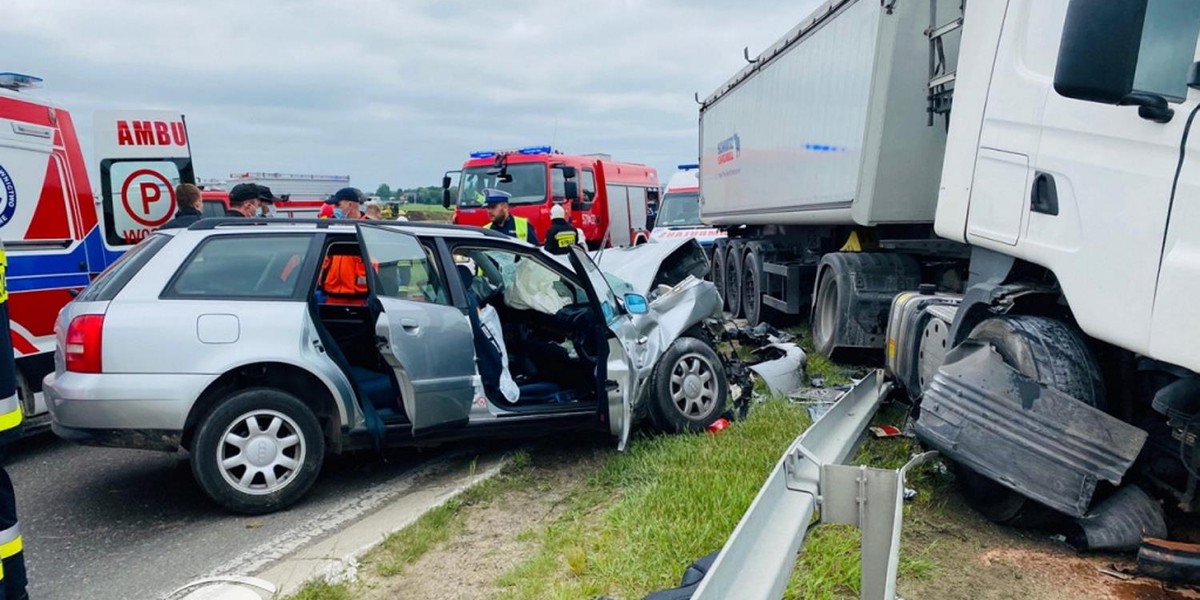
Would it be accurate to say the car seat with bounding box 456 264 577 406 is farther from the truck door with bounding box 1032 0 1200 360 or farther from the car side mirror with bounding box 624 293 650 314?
the truck door with bounding box 1032 0 1200 360

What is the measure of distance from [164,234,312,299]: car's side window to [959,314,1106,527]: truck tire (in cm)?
363

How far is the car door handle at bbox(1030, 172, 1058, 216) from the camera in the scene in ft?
11.4

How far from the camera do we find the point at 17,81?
5.89 metres

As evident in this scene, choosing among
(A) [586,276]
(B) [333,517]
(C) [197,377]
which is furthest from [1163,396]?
(C) [197,377]

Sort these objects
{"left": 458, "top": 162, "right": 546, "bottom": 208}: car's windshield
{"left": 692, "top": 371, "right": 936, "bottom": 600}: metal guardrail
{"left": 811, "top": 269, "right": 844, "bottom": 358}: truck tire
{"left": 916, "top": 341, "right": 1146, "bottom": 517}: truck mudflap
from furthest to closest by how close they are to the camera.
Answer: {"left": 458, "top": 162, "right": 546, "bottom": 208}: car's windshield < {"left": 811, "top": 269, "right": 844, "bottom": 358}: truck tire < {"left": 916, "top": 341, "right": 1146, "bottom": 517}: truck mudflap < {"left": 692, "top": 371, "right": 936, "bottom": 600}: metal guardrail

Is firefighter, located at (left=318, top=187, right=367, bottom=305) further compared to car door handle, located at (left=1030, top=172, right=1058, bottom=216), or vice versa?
firefighter, located at (left=318, top=187, right=367, bottom=305)

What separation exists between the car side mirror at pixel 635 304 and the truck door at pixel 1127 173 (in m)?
2.58

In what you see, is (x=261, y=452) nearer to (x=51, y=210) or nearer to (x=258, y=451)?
(x=258, y=451)

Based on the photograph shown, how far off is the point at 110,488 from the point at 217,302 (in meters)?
1.50

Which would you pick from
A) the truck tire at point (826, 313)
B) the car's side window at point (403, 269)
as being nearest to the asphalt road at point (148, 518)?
the car's side window at point (403, 269)

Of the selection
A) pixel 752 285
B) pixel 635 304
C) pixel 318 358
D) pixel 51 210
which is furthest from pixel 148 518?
pixel 752 285

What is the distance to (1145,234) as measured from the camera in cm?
290

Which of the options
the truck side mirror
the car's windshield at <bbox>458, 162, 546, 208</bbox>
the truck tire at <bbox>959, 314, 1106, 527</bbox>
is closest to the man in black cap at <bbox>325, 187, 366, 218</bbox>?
the car's windshield at <bbox>458, 162, 546, 208</bbox>

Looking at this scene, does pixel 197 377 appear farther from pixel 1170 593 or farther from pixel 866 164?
pixel 866 164
